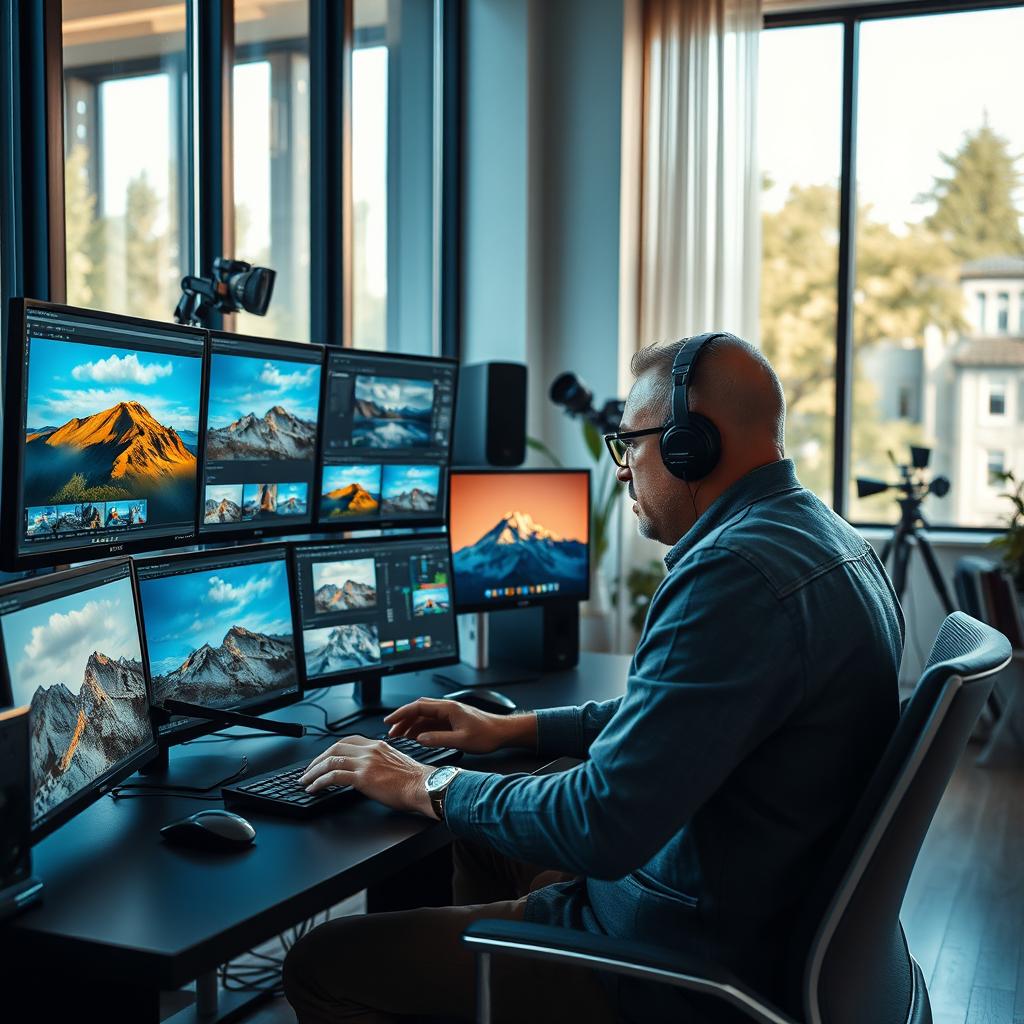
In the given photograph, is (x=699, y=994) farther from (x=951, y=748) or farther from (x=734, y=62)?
(x=734, y=62)

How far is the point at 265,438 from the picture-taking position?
2107 millimetres

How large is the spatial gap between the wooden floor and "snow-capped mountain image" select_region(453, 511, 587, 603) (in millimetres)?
1018

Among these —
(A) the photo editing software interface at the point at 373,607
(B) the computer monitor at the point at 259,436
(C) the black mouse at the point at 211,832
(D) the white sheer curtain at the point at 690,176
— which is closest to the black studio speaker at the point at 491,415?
(A) the photo editing software interface at the point at 373,607

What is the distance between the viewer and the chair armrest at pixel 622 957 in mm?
1128

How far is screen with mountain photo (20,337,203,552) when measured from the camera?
1577 mm

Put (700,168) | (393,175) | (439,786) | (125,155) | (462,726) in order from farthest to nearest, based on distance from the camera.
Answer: (700,168) → (393,175) → (125,155) → (462,726) → (439,786)

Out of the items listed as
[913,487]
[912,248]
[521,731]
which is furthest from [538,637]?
[912,248]

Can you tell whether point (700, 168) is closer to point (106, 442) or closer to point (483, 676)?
point (483, 676)

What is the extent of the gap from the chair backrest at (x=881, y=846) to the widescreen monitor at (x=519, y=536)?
4.80 feet

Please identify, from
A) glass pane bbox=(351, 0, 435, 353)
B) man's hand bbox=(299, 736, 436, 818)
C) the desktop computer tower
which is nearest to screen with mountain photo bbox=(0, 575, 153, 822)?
man's hand bbox=(299, 736, 436, 818)

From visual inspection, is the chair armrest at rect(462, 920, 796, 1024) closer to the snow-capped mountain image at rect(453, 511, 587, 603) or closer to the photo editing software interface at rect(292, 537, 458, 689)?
the photo editing software interface at rect(292, 537, 458, 689)

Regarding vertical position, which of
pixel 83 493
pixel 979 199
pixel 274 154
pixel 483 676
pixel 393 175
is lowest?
pixel 483 676

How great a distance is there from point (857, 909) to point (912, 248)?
4638 mm

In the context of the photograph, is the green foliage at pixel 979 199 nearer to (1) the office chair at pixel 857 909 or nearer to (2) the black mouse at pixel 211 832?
(1) the office chair at pixel 857 909
